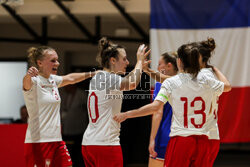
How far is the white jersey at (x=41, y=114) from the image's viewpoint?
349 centimetres

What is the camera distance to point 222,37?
193 inches

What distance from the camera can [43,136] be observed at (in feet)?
11.4

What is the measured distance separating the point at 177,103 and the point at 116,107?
1.72ft

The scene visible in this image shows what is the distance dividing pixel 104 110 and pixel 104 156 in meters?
0.36

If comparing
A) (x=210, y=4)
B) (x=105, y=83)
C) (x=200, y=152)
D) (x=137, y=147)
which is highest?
(x=210, y=4)

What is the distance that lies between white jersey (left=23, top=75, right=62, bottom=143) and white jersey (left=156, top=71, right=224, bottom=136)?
1.07 metres

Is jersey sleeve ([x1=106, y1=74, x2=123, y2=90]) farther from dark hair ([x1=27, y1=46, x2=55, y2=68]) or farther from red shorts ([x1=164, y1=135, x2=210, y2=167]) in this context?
dark hair ([x1=27, y1=46, x2=55, y2=68])

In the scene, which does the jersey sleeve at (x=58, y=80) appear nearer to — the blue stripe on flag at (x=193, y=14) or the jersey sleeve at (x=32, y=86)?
the jersey sleeve at (x=32, y=86)

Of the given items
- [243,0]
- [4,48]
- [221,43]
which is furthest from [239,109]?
[4,48]

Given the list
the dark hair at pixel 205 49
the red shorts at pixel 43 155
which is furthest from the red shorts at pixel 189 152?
the red shorts at pixel 43 155

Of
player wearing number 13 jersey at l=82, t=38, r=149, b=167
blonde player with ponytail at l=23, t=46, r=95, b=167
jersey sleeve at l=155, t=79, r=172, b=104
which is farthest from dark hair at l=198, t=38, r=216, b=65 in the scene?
blonde player with ponytail at l=23, t=46, r=95, b=167

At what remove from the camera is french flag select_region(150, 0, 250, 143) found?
15.9 feet

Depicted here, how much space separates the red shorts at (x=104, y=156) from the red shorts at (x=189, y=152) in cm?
41

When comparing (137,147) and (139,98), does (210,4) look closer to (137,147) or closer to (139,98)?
(139,98)
